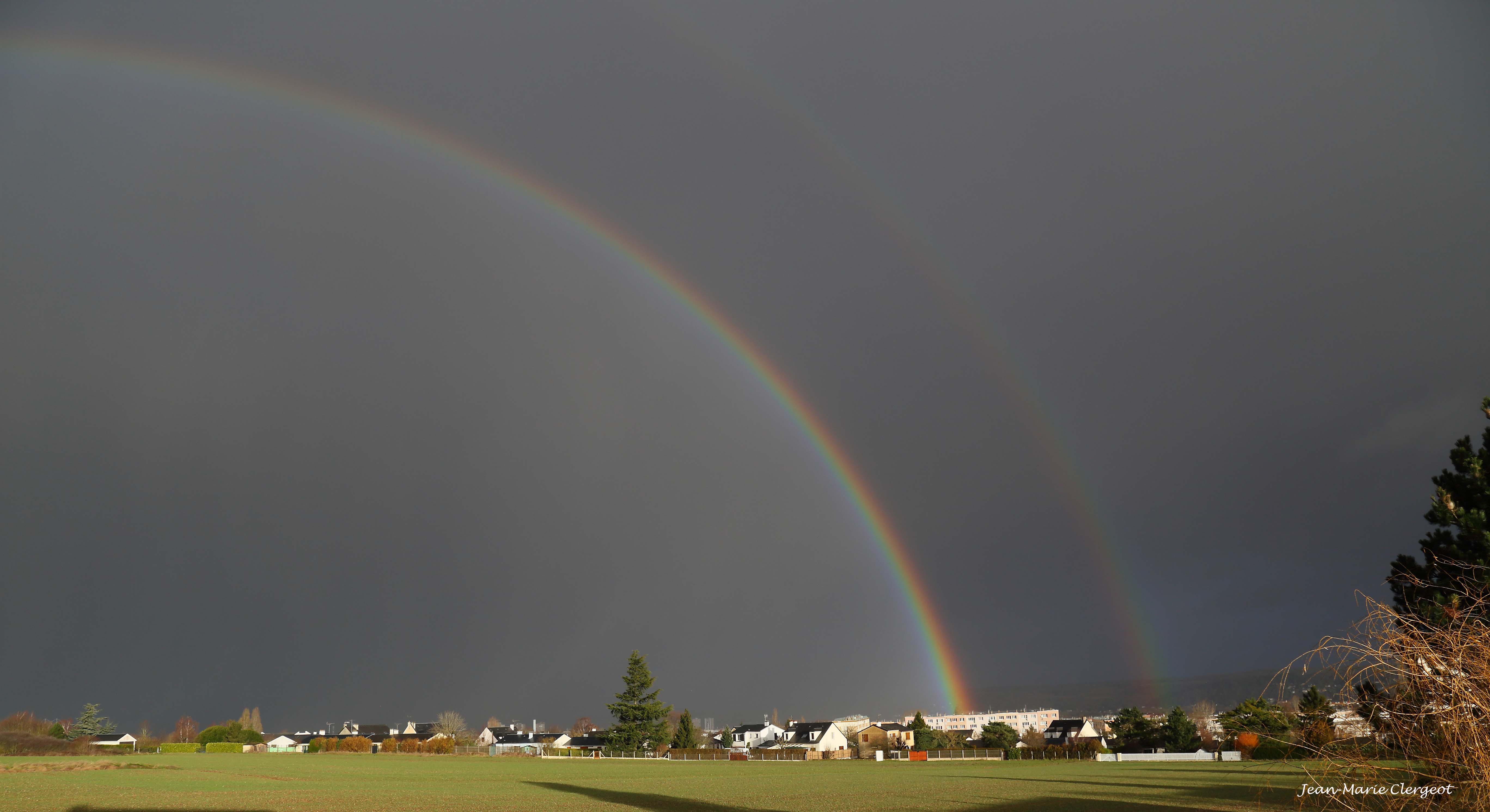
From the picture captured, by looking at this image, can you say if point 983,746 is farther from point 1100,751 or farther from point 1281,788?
point 1281,788

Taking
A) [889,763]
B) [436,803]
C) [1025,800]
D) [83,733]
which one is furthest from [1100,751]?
[83,733]

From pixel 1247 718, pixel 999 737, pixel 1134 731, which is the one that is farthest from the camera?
pixel 999 737

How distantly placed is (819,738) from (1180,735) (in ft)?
185

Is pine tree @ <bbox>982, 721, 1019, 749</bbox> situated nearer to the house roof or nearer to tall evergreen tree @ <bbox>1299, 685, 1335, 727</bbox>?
the house roof

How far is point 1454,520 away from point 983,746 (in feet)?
271

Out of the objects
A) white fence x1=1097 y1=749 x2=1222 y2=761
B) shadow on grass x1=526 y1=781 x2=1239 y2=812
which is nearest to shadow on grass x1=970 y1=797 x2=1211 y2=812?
shadow on grass x1=526 y1=781 x2=1239 y2=812

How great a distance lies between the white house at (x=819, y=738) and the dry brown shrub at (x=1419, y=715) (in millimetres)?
115184

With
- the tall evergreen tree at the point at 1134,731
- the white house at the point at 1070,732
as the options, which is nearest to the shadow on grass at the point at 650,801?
the tall evergreen tree at the point at 1134,731

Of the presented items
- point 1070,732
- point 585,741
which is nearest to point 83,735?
point 585,741

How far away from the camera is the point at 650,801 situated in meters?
23.8

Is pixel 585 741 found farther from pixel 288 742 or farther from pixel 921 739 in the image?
pixel 921 739

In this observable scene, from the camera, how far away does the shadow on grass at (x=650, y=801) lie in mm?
20422

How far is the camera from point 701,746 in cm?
11794

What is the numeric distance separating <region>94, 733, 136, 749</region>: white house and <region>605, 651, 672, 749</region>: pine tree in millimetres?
66866
